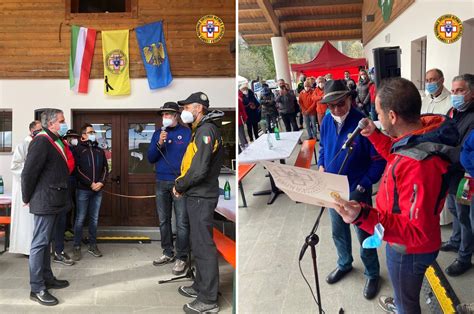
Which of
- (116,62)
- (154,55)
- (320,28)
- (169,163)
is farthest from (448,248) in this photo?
(320,28)

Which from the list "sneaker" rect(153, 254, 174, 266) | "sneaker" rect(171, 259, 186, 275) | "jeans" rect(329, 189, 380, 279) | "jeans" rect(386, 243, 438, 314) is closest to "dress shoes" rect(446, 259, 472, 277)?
"jeans" rect(329, 189, 380, 279)

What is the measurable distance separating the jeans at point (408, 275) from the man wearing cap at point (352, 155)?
857 mm

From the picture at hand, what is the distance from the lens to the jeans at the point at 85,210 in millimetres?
4637

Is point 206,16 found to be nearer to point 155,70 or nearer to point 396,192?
point 155,70

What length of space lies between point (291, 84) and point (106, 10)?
10.2ft

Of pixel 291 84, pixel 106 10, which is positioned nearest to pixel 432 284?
pixel 291 84

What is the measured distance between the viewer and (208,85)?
18.4 ft

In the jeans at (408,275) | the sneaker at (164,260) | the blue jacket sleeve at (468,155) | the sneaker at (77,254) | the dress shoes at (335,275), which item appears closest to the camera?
the jeans at (408,275)

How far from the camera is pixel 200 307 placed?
3.24 m

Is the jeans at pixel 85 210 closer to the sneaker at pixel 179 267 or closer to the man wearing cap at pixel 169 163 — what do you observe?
the man wearing cap at pixel 169 163

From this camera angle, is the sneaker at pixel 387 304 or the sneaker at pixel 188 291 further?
the sneaker at pixel 188 291

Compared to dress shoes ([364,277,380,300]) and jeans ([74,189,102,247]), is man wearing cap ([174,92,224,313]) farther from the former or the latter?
jeans ([74,189,102,247])

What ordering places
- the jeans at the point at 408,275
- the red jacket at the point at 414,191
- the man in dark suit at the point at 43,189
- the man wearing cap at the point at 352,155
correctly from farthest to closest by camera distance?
the man in dark suit at the point at 43,189 → the man wearing cap at the point at 352,155 → the jeans at the point at 408,275 → the red jacket at the point at 414,191

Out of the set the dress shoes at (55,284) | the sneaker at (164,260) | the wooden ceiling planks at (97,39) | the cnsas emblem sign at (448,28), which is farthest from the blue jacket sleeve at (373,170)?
the wooden ceiling planks at (97,39)
